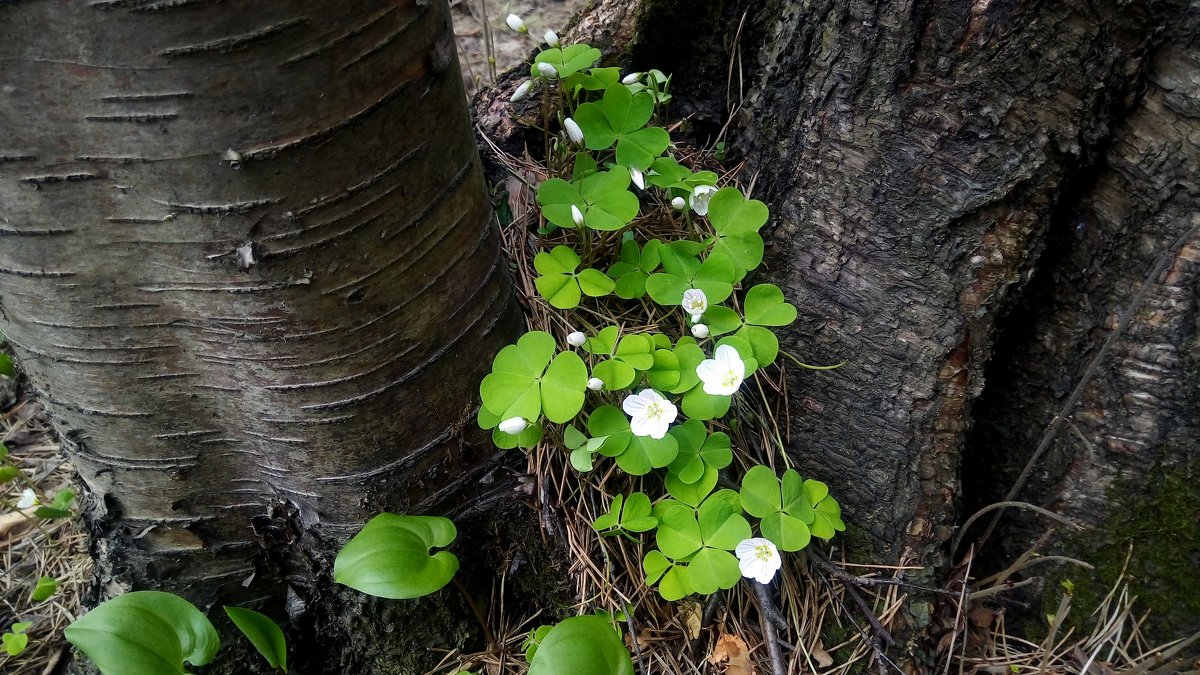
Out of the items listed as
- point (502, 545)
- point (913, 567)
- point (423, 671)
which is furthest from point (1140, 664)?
point (423, 671)

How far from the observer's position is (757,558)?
138 cm

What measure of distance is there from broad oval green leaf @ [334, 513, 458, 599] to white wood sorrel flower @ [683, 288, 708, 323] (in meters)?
0.67

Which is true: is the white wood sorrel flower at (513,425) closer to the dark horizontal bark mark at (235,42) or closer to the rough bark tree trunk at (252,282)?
the rough bark tree trunk at (252,282)

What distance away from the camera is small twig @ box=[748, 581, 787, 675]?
142 cm

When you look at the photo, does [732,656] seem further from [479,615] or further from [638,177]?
[638,177]

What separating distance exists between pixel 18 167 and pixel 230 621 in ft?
3.45

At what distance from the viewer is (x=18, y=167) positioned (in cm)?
103

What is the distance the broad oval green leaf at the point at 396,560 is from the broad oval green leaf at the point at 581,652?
23cm

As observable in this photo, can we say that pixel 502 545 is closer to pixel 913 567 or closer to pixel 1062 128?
pixel 913 567

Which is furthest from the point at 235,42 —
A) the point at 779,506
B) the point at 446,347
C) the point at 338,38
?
the point at 779,506

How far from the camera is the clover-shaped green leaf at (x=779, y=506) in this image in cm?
138

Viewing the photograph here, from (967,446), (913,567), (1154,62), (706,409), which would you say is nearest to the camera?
(1154,62)

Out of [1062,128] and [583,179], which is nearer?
[1062,128]

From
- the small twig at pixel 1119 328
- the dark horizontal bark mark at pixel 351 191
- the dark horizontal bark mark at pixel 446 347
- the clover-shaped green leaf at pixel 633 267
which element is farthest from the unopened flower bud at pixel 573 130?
the small twig at pixel 1119 328
